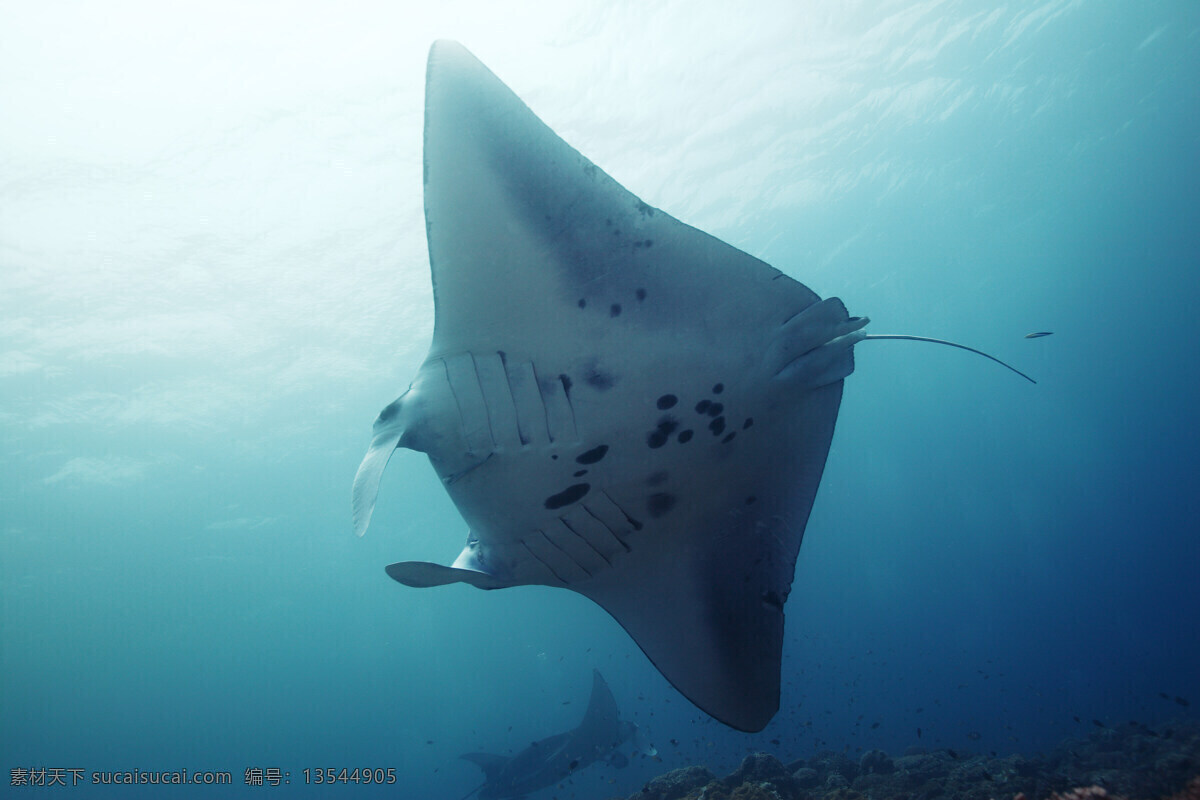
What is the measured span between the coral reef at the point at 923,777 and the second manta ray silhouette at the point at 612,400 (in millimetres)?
2232

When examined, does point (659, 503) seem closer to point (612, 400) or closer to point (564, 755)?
point (612, 400)

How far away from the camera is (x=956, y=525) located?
50094 millimetres

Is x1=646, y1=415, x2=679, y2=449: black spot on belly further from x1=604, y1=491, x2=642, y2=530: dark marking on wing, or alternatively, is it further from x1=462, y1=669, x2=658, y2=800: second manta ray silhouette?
x1=462, y1=669, x2=658, y2=800: second manta ray silhouette

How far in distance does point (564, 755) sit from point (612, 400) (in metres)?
11.6

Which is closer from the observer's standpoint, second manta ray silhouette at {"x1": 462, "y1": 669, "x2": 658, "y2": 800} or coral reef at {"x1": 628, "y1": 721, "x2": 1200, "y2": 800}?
coral reef at {"x1": 628, "y1": 721, "x2": 1200, "y2": 800}

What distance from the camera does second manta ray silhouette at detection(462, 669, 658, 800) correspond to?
1090 cm

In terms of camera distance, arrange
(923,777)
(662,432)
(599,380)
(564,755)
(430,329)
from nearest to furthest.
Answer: (599,380)
(662,432)
(923,777)
(564,755)
(430,329)

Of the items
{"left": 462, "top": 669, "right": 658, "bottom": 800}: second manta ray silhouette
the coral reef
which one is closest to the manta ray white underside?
the coral reef

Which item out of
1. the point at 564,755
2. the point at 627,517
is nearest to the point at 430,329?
the point at 564,755

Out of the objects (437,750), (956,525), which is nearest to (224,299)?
(437,750)

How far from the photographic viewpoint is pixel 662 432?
2.09 metres

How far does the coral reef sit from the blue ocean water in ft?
16.8

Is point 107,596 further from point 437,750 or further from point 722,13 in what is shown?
point 722,13

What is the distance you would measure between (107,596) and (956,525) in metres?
62.0
